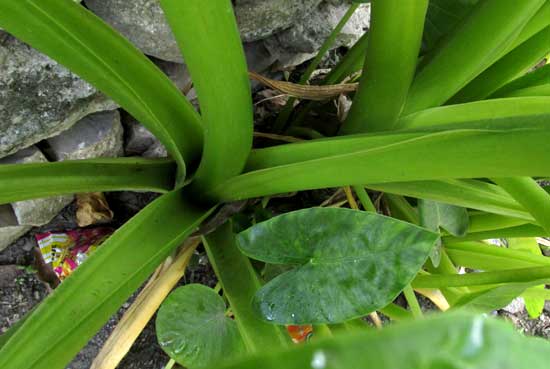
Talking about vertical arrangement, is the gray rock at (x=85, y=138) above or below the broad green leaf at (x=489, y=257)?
above

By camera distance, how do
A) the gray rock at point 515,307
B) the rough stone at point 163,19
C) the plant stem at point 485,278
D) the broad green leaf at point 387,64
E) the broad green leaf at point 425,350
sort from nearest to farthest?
the broad green leaf at point 425,350 < the broad green leaf at point 387,64 < the plant stem at point 485,278 < the rough stone at point 163,19 < the gray rock at point 515,307

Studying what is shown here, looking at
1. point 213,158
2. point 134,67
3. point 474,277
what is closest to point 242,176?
point 213,158

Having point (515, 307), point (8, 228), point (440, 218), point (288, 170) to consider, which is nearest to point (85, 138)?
point (8, 228)

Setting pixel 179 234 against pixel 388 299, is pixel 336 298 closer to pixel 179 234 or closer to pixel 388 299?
pixel 388 299

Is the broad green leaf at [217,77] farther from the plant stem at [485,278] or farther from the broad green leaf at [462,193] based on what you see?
the plant stem at [485,278]

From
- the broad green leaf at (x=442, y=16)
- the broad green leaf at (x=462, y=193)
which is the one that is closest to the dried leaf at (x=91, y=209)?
the broad green leaf at (x=462, y=193)

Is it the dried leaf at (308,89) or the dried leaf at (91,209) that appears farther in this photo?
the dried leaf at (91,209)

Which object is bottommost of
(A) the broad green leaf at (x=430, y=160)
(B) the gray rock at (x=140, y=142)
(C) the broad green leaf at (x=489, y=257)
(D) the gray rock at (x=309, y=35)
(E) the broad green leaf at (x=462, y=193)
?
(C) the broad green leaf at (x=489, y=257)

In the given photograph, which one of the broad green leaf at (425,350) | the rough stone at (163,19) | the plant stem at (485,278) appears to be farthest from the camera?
the rough stone at (163,19)
